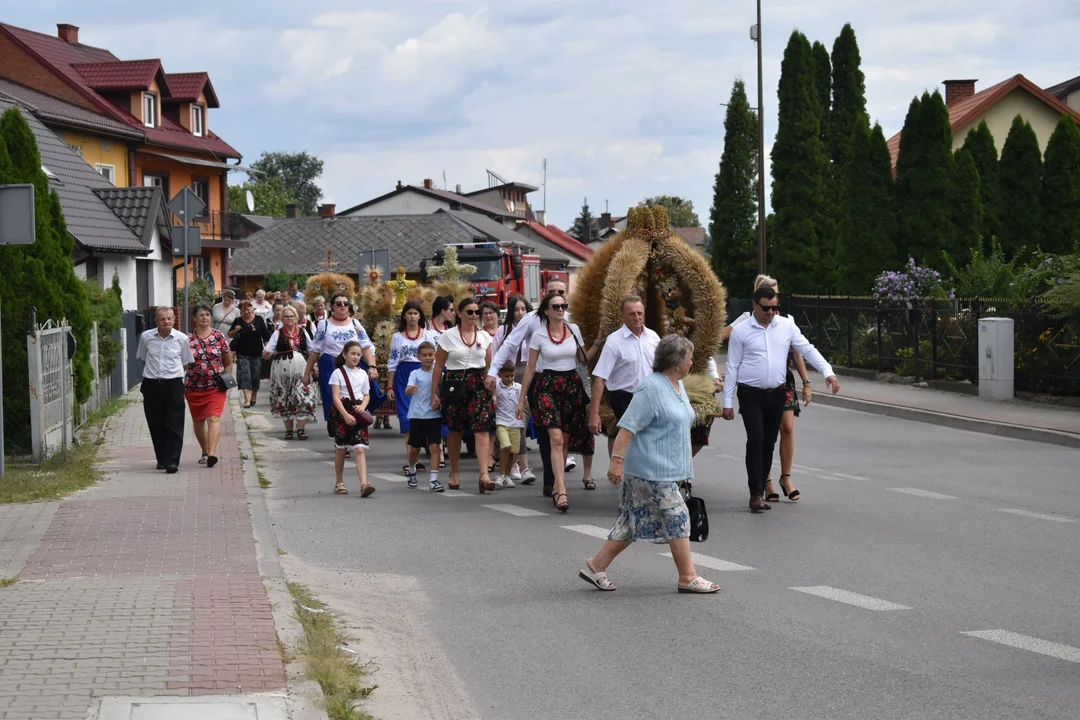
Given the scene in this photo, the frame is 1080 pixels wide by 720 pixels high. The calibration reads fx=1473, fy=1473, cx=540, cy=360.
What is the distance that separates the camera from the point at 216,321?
83.1ft

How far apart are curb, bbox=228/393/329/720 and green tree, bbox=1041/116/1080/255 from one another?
968 inches

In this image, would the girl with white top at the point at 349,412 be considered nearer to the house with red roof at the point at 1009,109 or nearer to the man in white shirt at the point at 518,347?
the man in white shirt at the point at 518,347

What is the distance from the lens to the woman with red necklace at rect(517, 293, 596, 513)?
40.4 feet

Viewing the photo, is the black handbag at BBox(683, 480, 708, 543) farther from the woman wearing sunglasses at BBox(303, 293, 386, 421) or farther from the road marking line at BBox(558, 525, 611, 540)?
the woman wearing sunglasses at BBox(303, 293, 386, 421)

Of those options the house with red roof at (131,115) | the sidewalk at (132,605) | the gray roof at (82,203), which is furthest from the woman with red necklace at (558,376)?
the house with red roof at (131,115)

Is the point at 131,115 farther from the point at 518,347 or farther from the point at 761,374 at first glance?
the point at 761,374

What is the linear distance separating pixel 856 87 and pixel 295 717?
4151cm

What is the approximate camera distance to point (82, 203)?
30125 mm

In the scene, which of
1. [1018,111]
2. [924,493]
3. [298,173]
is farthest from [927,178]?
[298,173]

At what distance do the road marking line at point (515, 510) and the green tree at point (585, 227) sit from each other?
125568mm

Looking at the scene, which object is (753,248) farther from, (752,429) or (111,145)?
(752,429)

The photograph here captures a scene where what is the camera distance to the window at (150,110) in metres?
52.7

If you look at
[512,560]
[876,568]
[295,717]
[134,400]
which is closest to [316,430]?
[134,400]

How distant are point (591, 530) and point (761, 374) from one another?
216 cm
